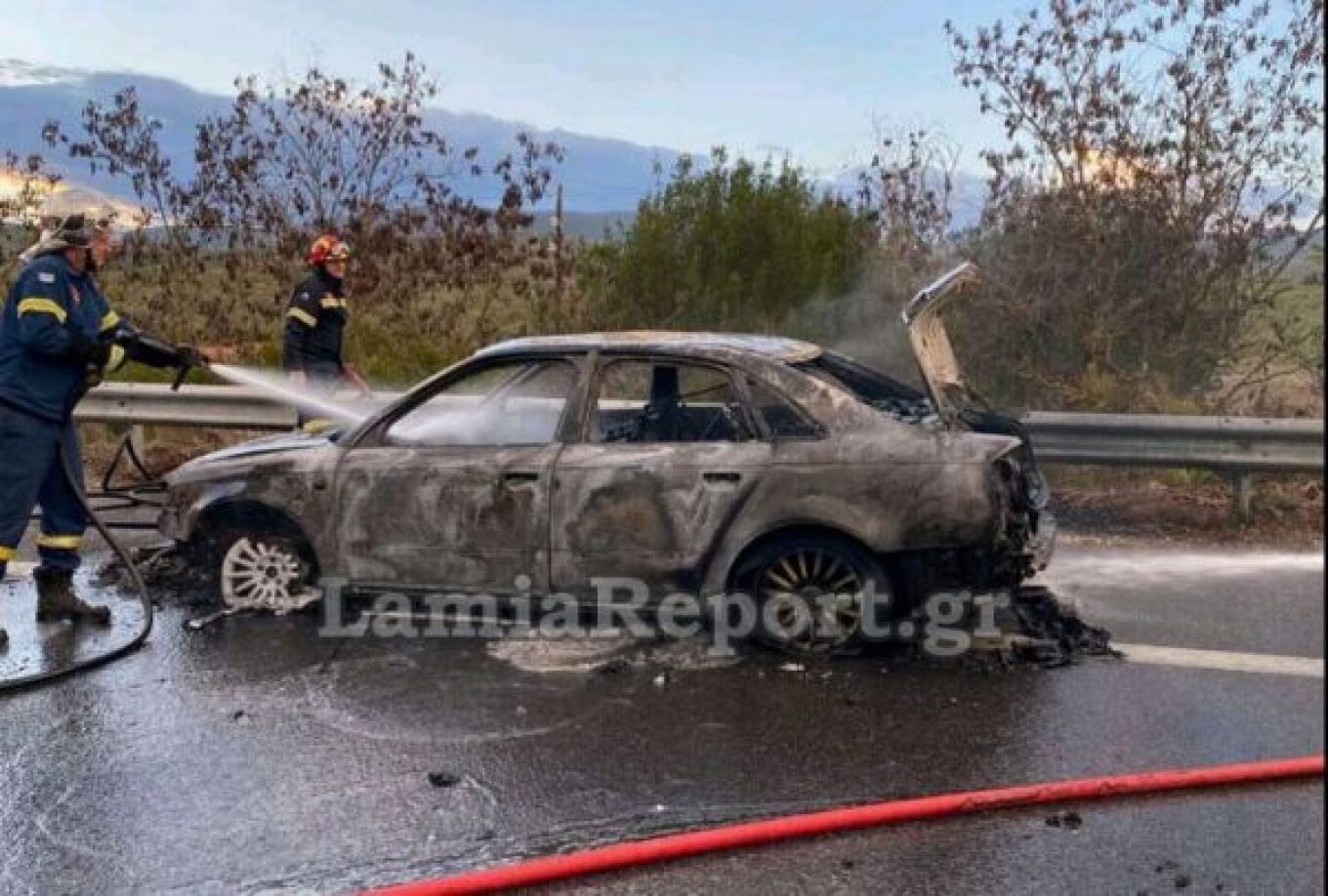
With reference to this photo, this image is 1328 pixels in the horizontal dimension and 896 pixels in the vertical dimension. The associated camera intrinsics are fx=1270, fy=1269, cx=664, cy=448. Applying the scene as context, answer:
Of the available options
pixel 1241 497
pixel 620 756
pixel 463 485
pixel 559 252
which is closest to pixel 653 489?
pixel 463 485

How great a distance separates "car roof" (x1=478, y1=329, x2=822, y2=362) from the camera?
216 inches

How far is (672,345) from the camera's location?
5520mm

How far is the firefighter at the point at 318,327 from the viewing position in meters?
8.20

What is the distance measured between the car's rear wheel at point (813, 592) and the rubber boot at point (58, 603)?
313 centimetres

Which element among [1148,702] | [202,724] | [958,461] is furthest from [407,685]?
[1148,702]

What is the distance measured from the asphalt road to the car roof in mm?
1286

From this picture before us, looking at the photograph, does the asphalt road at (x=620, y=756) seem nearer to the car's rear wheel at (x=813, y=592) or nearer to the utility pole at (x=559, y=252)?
the car's rear wheel at (x=813, y=592)

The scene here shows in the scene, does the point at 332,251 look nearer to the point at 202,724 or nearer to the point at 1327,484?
the point at 202,724

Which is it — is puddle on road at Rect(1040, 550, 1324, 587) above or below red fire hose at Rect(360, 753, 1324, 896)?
above

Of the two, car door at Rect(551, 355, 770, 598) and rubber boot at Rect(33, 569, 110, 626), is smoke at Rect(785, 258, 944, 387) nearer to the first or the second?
car door at Rect(551, 355, 770, 598)

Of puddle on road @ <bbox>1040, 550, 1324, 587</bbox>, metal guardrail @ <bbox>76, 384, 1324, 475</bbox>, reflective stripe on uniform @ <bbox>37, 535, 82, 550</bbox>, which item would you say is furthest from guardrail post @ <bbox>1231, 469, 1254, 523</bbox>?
reflective stripe on uniform @ <bbox>37, 535, 82, 550</bbox>

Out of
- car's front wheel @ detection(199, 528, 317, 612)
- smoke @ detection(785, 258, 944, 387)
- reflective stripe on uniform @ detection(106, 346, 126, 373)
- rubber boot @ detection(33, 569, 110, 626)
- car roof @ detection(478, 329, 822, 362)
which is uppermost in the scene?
smoke @ detection(785, 258, 944, 387)

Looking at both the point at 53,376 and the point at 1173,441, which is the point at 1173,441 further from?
the point at 53,376

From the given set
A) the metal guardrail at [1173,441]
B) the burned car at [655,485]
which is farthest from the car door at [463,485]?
the metal guardrail at [1173,441]
